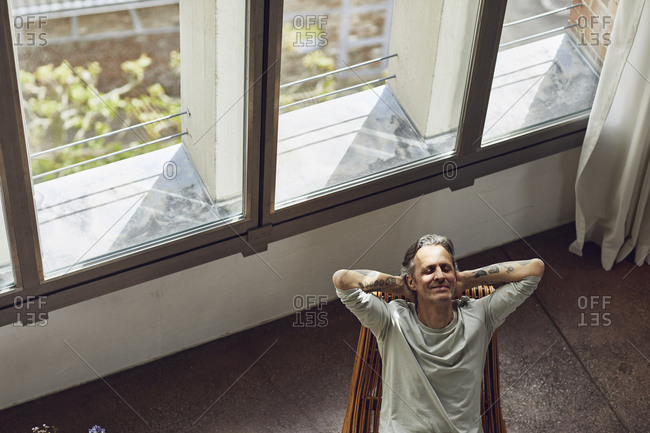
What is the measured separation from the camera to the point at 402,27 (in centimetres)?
329

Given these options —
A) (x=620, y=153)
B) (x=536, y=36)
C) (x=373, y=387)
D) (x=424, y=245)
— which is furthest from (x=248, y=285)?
(x=620, y=153)

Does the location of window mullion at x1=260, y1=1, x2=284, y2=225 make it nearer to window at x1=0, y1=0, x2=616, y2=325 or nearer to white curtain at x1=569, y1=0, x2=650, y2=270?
window at x1=0, y1=0, x2=616, y2=325

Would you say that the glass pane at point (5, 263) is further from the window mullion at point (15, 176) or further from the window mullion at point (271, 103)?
the window mullion at point (271, 103)

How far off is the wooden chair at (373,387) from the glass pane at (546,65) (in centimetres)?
91

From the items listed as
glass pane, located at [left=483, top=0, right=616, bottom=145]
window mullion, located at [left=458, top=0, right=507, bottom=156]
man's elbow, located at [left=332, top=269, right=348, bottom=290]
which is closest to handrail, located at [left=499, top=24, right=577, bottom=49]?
glass pane, located at [left=483, top=0, right=616, bottom=145]

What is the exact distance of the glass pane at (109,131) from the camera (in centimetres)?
267

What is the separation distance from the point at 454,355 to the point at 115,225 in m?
1.11

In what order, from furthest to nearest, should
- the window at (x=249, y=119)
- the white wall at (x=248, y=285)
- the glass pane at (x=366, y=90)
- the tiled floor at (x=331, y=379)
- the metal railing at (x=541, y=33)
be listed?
1. the metal railing at (x=541, y=33)
2. the tiled floor at (x=331, y=379)
3. the white wall at (x=248, y=285)
4. the glass pane at (x=366, y=90)
5. the window at (x=249, y=119)

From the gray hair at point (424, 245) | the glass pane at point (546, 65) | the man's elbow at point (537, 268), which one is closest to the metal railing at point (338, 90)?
the glass pane at point (546, 65)

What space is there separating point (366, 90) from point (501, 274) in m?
0.82

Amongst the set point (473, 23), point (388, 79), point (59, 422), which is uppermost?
point (473, 23)

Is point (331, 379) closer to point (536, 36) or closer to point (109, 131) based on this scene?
point (109, 131)

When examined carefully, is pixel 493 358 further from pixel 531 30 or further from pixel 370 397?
pixel 531 30

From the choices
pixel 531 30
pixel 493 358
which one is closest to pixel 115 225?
pixel 493 358
